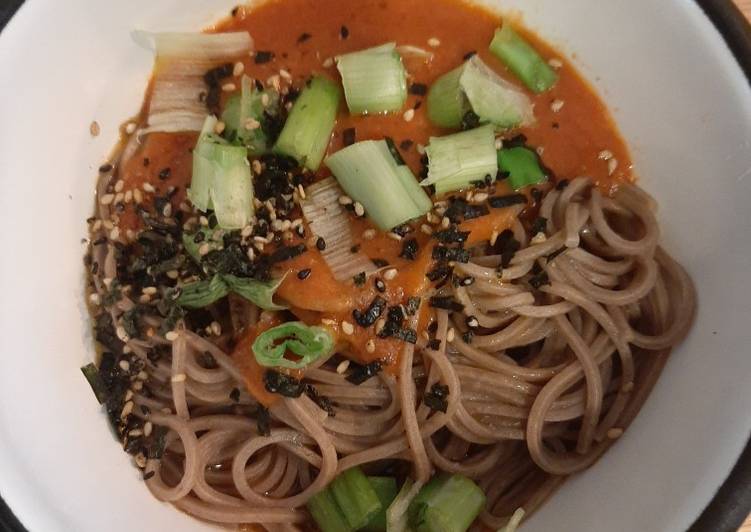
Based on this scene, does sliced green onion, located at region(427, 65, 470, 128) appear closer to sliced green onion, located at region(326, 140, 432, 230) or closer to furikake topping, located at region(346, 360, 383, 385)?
sliced green onion, located at region(326, 140, 432, 230)

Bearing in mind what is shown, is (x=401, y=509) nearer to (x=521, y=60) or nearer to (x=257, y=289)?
(x=257, y=289)

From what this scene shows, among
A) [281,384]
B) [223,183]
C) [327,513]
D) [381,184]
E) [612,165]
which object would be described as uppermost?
[223,183]

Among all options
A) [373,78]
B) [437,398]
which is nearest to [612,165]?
[373,78]

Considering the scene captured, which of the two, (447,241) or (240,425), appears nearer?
(447,241)

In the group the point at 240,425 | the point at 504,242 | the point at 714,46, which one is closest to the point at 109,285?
the point at 240,425

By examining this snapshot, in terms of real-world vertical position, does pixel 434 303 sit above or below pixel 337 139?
below

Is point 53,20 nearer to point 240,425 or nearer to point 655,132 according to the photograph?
point 240,425

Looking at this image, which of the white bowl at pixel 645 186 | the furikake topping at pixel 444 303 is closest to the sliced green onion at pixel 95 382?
the white bowl at pixel 645 186

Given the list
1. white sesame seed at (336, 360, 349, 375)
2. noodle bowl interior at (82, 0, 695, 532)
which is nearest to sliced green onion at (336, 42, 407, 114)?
noodle bowl interior at (82, 0, 695, 532)
